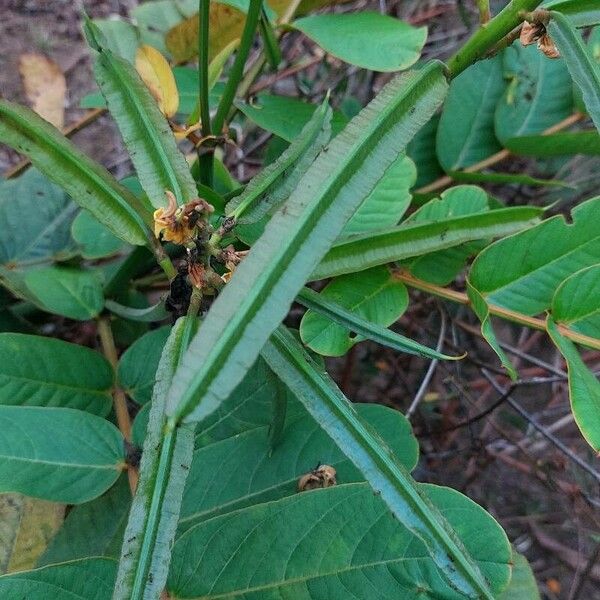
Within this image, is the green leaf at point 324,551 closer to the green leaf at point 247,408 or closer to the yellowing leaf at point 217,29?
the green leaf at point 247,408

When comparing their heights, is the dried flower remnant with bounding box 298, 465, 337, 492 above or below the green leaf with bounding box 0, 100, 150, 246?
below

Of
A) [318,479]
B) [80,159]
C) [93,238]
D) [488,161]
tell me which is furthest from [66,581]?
[488,161]

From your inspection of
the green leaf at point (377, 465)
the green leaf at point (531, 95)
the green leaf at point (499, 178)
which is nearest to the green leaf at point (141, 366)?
the green leaf at point (377, 465)

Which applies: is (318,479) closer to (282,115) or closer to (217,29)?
(282,115)

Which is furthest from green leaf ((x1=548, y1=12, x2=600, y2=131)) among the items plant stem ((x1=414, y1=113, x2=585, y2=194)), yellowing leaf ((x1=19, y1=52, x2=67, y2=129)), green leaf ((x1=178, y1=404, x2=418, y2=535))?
yellowing leaf ((x1=19, y1=52, x2=67, y2=129))

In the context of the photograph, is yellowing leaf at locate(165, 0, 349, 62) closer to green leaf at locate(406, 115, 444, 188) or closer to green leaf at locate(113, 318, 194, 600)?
green leaf at locate(406, 115, 444, 188)
